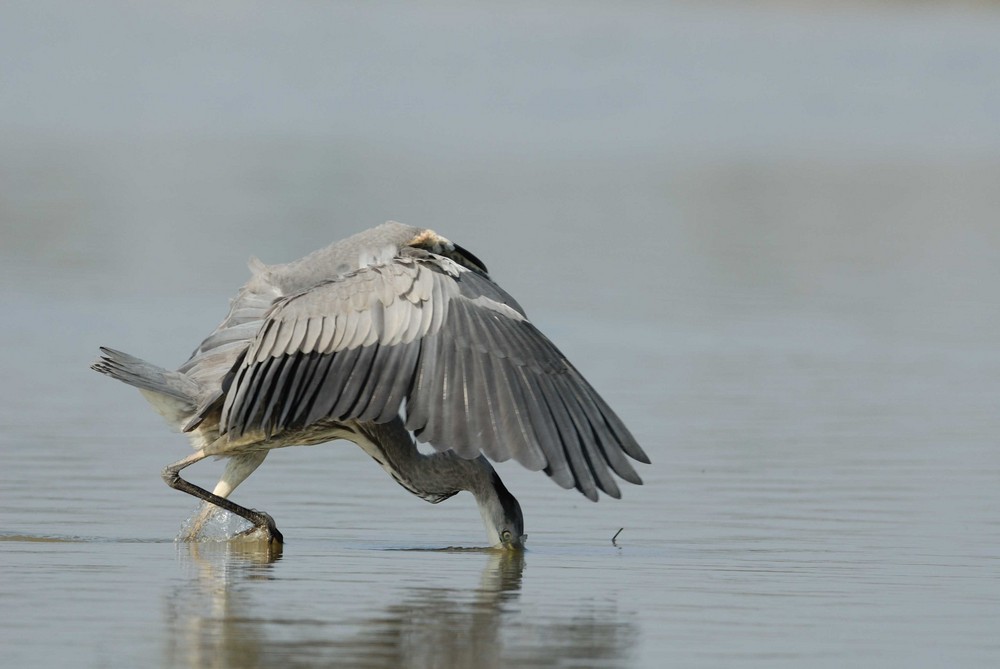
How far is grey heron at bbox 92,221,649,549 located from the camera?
29.6 feet

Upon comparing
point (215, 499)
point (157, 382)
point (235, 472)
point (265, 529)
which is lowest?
point (265, 529)

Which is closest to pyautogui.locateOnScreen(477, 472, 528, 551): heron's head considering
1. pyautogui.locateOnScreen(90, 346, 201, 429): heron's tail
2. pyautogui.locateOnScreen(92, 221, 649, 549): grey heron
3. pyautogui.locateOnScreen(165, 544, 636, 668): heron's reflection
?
pyautogui.locateOnScreen(92, 221, 649, 549): grey heron

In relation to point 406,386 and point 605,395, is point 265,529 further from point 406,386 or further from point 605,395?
point 605,395

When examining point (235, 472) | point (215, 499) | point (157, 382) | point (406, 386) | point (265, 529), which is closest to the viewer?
point (406, 386)

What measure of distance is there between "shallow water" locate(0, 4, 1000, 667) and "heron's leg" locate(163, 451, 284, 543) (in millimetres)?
135

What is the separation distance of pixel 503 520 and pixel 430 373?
1.00m

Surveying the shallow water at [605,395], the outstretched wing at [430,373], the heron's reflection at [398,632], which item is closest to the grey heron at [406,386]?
the outstretched wing at [430,373]

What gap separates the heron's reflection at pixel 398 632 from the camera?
712 cm

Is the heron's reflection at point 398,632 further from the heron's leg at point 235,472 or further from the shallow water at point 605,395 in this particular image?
the heron's leg at point 235,472

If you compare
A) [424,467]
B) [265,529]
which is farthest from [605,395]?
[265,529]

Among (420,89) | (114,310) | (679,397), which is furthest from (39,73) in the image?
(679,397)

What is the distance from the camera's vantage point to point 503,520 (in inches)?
388

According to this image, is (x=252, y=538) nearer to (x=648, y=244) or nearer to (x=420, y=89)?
(x=648, y=244)

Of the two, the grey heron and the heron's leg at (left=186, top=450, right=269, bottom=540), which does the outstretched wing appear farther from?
the heron's leg at (left=186, top=450, right=269, bottom=540)
